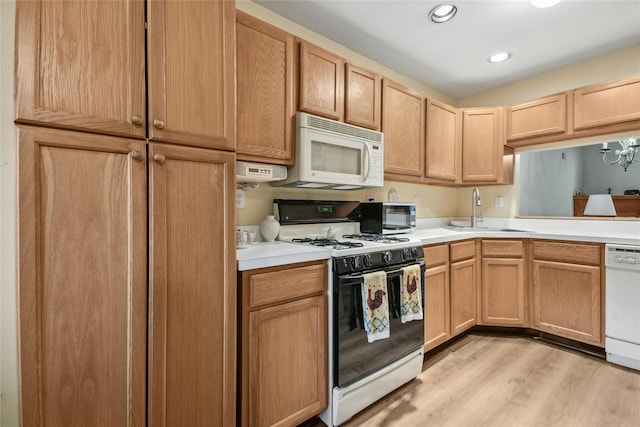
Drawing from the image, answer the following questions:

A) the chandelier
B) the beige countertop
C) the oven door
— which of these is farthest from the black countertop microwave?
the chandelier

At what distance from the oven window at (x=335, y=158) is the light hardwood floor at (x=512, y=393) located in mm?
1455

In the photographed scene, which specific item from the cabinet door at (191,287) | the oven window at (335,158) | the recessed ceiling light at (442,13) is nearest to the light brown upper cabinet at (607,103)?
the recessed ceiling light at (442,13)

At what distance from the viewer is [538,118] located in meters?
2.82

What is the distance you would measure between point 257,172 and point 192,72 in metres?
0.64

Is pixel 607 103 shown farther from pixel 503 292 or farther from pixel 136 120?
pixel 136 120

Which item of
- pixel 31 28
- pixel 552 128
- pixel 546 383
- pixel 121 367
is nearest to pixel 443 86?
pixel 552 128

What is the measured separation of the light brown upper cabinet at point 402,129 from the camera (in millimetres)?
2445

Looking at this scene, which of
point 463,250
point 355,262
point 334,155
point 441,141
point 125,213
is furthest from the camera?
point 441,141

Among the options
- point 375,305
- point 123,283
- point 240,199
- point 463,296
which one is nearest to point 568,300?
point 463,296

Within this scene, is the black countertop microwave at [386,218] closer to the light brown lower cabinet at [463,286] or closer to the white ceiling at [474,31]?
the light brown lower cabinet at [463,286]

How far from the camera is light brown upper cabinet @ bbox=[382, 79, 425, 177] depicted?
96.3 inches

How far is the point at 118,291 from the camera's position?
102 centimetres

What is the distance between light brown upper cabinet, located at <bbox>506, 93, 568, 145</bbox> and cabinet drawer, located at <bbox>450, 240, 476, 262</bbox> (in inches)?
47.3

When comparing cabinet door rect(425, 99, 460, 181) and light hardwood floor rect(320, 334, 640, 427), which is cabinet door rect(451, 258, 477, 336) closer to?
light hardwood floor rect(320, 334, 640, 427)
